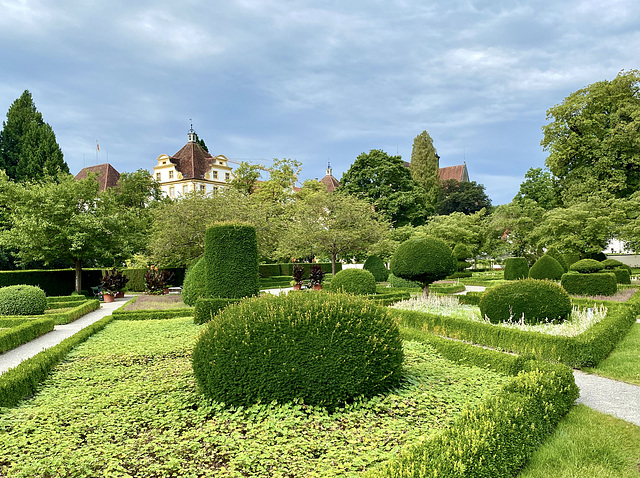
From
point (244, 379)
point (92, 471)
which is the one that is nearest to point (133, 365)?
point (244, 379)

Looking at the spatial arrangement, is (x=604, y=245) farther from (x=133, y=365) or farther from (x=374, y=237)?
(x=133, y=365)

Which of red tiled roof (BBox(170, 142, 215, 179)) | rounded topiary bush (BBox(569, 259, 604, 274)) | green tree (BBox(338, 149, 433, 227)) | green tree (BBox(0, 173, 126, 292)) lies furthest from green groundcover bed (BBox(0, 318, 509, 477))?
red tiled roof (BBox(170, 142, 215, 179))

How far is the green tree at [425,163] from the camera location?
59312mm

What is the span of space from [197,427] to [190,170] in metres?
53.4

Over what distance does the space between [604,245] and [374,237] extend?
42.5 feet

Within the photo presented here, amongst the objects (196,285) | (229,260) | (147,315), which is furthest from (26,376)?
(196,285)

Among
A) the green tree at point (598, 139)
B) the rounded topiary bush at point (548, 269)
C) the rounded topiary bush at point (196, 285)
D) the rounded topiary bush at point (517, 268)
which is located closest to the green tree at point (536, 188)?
the green tree at point (598, 139)

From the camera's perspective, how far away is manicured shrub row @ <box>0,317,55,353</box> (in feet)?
29.5

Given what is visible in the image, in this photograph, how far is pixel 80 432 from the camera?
3.99 m

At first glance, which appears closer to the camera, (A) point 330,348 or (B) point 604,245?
(A) point 330,348

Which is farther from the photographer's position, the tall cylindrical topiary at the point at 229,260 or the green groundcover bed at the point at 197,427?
the tall cylindrical topiary at the point at 229,260

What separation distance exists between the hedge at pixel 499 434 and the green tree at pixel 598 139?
1126 inches

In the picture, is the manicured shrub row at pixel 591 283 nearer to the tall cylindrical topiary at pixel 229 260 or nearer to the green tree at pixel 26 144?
the tall cylindrical topiary at pixel 229 260

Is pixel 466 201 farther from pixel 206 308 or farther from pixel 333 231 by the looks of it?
pixel 206 308
